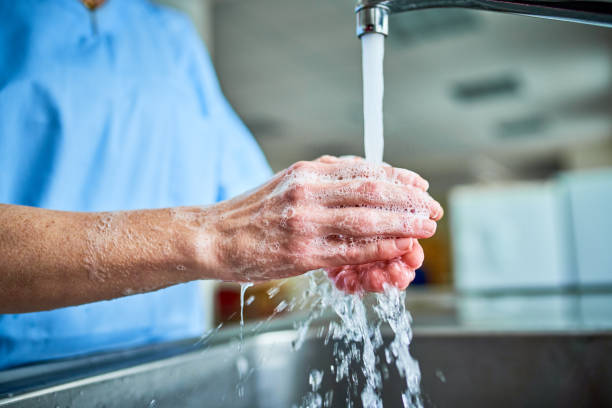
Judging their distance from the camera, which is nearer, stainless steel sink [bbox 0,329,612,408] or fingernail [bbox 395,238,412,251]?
fingernail [bbox 395,238,412,251]

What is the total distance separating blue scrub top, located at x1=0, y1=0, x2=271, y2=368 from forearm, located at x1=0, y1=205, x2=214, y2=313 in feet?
0.75

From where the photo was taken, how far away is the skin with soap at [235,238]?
1.26 feet

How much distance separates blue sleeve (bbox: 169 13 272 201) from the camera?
0.91 m

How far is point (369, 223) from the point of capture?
379mm

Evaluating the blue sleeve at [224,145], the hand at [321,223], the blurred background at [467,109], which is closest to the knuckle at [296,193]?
the hand at [321,223]

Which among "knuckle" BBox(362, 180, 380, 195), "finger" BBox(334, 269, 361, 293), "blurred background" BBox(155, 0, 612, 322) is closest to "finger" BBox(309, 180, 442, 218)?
"knuckle" BBox(362, 180, 380, 195)

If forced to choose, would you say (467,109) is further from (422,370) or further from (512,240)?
(422,370)

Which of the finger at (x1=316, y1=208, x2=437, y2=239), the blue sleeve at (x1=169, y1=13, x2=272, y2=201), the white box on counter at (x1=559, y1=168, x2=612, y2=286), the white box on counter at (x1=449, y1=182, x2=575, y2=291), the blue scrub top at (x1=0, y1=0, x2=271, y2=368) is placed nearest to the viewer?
the finger at (x1=316, y1=208, x2=437, y2=239)

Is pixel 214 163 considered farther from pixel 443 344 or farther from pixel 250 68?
pixel 250 68

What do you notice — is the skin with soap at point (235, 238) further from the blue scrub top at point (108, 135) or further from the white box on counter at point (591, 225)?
the white box on counter at point (591, 225)

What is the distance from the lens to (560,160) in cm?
688

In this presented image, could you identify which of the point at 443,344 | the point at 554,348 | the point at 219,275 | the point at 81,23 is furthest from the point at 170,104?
the point at 554,348

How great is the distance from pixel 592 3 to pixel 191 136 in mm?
631

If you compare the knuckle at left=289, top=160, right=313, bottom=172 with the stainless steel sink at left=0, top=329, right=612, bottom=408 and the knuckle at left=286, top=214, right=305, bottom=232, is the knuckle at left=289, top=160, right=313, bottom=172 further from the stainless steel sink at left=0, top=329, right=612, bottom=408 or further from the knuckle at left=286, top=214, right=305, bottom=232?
the stainless steel sink at left=0, top=329, right=612, bottom=408
